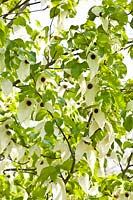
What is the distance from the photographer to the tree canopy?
1.25 m

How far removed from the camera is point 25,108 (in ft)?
4.17

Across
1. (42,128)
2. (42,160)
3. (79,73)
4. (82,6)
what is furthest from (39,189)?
(82,6)

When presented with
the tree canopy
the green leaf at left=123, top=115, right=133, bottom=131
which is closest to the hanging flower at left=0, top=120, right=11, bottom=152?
the tree canopy

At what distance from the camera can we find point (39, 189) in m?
1.39

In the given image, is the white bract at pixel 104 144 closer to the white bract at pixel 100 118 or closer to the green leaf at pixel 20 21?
the white bract at pixel 100 118

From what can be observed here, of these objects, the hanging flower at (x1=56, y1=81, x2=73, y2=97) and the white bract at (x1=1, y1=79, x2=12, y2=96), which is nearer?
the white bract at (x1=1, y1=79, x2=12, y2=96)

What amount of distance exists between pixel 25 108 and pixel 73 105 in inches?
13.6

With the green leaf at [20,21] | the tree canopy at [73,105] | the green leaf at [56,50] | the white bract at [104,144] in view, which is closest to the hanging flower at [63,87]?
the tree canopy at [73,105]

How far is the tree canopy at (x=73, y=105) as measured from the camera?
4.10ft

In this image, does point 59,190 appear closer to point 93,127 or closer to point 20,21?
point 93,127

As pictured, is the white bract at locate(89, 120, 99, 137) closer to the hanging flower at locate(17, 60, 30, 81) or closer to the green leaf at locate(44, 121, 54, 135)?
the green leaf at locate(44, 121, 54, 135)

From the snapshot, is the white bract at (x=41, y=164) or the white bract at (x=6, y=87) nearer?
the white bract at (x=6, y=87)

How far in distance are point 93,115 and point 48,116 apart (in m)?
0.16

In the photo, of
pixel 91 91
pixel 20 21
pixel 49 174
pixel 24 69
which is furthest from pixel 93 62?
pixel 20 21
